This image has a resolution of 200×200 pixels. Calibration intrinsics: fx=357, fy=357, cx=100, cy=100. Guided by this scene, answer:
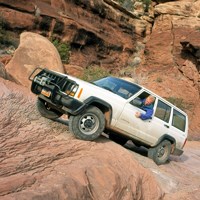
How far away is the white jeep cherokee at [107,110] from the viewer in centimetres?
737

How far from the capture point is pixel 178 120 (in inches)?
412

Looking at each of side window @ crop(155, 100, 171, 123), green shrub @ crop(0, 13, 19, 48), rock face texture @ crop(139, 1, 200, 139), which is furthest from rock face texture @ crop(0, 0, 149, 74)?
side window @ crop(155, 100, 171, 123)

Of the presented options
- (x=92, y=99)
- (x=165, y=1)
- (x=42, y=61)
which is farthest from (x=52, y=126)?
(x=165, y=1)

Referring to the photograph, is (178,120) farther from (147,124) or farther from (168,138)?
(147,124)

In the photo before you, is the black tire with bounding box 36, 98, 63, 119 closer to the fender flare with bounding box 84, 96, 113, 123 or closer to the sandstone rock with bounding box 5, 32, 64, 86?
the fender flare with bounding box 84, 96, 113, 123

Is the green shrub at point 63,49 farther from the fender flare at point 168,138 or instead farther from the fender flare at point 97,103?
the fender flare at point 97,103

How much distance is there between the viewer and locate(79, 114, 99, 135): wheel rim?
736 cm

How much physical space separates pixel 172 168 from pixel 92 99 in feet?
13.5

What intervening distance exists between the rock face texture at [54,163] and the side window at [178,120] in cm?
281

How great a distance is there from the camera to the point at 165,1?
34531 millimetres

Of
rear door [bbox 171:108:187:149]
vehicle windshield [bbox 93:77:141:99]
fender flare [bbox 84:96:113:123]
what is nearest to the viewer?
fender flare [bbox 84:96:113:123]

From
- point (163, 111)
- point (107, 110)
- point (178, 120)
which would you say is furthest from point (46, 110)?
point (178, 120)

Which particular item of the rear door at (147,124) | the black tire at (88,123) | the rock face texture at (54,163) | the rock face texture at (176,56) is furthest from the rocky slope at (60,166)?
the rock face texture at (176,56)

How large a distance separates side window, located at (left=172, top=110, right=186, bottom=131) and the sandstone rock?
21.5 ft
